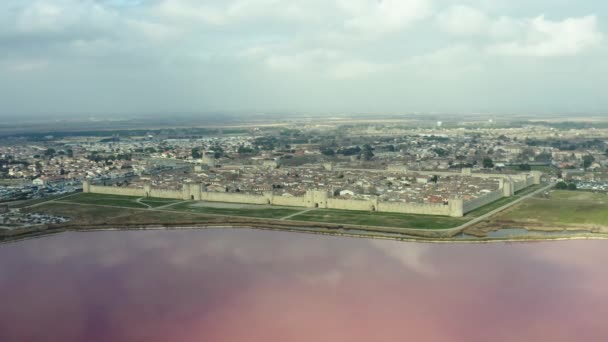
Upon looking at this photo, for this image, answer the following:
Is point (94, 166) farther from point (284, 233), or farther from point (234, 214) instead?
point (284, 233)

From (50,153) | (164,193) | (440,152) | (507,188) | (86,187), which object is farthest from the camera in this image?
(50,153)

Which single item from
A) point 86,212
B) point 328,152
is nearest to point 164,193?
point 86,212

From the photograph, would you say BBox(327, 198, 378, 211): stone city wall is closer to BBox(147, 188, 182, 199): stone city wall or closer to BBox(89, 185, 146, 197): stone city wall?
BBox(147, 188, 182, 199): stone city wall

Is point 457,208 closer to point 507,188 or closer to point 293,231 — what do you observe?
point 507,188

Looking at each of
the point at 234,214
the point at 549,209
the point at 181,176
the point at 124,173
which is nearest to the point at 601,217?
the point at 549,209

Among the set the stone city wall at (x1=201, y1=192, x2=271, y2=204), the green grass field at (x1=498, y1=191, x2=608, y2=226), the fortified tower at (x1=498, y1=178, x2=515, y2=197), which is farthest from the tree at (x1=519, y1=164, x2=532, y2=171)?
the stone city wall at (x1=201, y1=192, x2=271, y2=204)

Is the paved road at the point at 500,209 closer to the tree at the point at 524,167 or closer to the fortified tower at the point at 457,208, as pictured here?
the fortified tower at the point at 457,208
